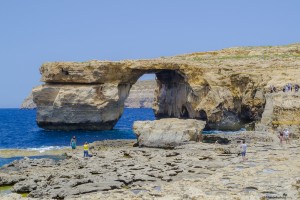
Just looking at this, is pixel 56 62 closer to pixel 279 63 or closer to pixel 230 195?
pixel 279 63

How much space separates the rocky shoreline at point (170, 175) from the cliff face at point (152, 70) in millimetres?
21326

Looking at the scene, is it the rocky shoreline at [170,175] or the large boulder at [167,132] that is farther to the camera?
the large boulder at [167,132]

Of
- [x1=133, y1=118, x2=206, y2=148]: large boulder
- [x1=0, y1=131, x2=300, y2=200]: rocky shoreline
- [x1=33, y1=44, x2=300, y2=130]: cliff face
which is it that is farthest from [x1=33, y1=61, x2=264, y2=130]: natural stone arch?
[x1=0, y1=131, x2=300, y2=200]: rocky shoreline

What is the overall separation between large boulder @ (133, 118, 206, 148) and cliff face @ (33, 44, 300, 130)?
17.1m

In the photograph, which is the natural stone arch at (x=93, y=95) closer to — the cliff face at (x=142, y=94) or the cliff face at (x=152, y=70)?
the cliff face at (x=152, y=70)

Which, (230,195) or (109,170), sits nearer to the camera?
(230,195)

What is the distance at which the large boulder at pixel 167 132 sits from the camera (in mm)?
32625

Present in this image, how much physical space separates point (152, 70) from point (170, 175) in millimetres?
36579

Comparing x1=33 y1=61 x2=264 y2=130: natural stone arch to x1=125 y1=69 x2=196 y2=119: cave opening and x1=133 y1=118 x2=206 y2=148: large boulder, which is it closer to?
x1=125 y1=69 x2=196 y2=119: cave opening

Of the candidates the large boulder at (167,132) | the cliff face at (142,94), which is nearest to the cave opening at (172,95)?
the large boulder at (167,132)

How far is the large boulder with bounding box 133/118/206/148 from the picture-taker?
107ft

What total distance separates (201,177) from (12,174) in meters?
11.1

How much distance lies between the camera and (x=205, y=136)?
1515 inches

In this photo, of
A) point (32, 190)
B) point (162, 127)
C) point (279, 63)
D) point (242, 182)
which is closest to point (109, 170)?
point (32, 190)
